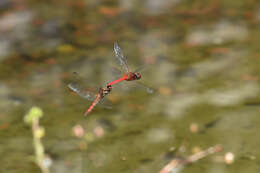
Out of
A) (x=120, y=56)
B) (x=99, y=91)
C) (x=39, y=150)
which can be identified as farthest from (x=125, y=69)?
(x=39, y=150)

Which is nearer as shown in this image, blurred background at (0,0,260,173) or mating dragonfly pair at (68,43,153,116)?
mating dragonfly pair at (68,43,153,116)

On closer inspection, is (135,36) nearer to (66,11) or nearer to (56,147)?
(66,11)

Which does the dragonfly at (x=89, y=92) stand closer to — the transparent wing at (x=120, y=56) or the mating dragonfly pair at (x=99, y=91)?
the mating dragonfly pair at (x=99, y=91)

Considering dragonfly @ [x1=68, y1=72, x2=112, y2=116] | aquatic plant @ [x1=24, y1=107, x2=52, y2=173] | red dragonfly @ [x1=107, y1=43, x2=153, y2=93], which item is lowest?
aquatic plant @ [x1=24, y1=107, x2=52, y2=173]

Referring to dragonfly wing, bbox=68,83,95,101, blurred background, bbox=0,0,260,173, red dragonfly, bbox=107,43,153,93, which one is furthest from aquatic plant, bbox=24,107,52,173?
red dragonfly, bbox=107,43,153,93

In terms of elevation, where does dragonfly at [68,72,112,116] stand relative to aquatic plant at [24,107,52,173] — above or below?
above

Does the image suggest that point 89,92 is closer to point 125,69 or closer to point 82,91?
point 82,91

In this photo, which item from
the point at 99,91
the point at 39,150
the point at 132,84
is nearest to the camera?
the point at 99,91

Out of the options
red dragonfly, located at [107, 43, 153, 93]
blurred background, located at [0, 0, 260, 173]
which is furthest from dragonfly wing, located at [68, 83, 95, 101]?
blurred background, located at [0, 0, 260, 173]

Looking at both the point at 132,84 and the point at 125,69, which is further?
the point at 132,84

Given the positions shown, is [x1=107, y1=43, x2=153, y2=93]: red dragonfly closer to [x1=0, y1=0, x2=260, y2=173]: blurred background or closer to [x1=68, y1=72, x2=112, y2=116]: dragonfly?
[x1=68, y1=72, x2=112, y2=116]: dragonfly
